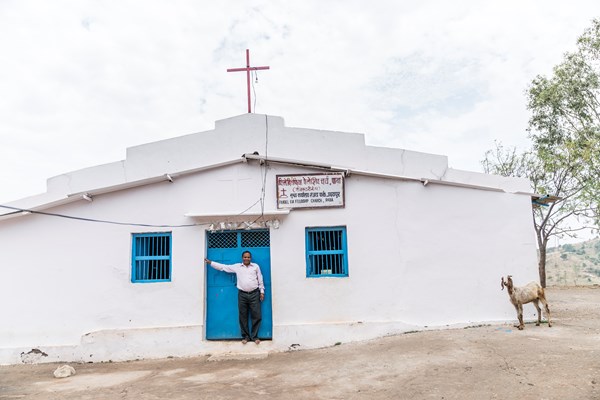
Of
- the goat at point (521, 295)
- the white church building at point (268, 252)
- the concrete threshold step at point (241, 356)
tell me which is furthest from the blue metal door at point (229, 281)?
the goat at point (521, 295)

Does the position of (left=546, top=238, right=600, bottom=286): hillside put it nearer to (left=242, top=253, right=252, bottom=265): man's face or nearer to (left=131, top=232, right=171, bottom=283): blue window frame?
(left=242, top=253, right=252, bottom=265): man's face

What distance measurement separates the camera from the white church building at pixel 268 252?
8.02m

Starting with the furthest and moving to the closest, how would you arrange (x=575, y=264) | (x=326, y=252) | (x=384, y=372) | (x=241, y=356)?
1. (x=575, y=264)
2. (x=326, y=252)
3. (x=241, y=356)
4. (x=384, y=372)

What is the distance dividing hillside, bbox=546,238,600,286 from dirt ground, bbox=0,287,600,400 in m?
34.1

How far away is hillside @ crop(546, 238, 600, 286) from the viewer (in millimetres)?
37438

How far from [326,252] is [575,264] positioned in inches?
1856

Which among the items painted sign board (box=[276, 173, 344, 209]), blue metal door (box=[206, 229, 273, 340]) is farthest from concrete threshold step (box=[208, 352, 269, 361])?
painted sign board (box=[276, 173, 344, 209])

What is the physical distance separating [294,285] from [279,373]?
2.08m

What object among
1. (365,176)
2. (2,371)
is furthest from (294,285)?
(2,371)

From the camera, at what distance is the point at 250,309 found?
8.03m

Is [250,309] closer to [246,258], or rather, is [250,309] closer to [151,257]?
[246,258]

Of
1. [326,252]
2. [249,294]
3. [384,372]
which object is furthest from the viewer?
[326,252]

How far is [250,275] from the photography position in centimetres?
796

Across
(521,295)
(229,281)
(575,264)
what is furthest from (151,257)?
(575,264)
